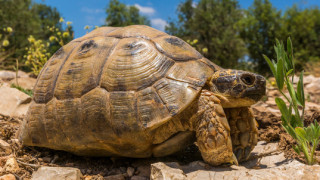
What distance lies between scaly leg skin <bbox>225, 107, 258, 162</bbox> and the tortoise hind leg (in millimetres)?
521

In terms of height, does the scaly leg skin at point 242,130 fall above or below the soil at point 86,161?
above

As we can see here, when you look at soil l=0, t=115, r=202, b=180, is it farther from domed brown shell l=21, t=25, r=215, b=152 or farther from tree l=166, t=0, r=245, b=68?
tree l=166, t=0, r=245, b=68

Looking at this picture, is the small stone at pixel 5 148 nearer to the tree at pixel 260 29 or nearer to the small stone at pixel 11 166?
the small stone at pixel 11 166

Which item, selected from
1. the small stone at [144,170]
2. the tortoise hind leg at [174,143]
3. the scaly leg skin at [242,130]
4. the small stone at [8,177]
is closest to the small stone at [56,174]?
the small stone at [8,177]

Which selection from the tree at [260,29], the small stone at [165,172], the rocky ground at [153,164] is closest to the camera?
the small stone at [165,172]

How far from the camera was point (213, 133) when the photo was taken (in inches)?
97.3

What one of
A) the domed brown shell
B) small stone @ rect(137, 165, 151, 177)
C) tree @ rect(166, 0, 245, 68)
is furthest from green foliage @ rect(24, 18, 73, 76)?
tree @ rect(166, 0, 245, 68)

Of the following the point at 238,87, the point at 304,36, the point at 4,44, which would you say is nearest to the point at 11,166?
the point at 238,87

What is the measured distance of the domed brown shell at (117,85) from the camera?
256cm

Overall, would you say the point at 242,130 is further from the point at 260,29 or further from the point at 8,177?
the point at 260,29

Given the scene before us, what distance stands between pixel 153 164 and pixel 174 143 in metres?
0.36

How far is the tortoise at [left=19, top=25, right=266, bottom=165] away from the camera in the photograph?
254 centimetres

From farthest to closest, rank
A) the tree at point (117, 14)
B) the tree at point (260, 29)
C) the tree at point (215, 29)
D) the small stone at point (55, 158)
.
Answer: the tree at point (117, 14) → the tree at point (215, 29) → the tree at point (260, 29) → the small stone at point (55, 158)

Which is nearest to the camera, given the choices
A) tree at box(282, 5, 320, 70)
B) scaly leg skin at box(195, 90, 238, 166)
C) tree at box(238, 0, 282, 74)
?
scaly leg skin at box(195, 90, 238, 166)
